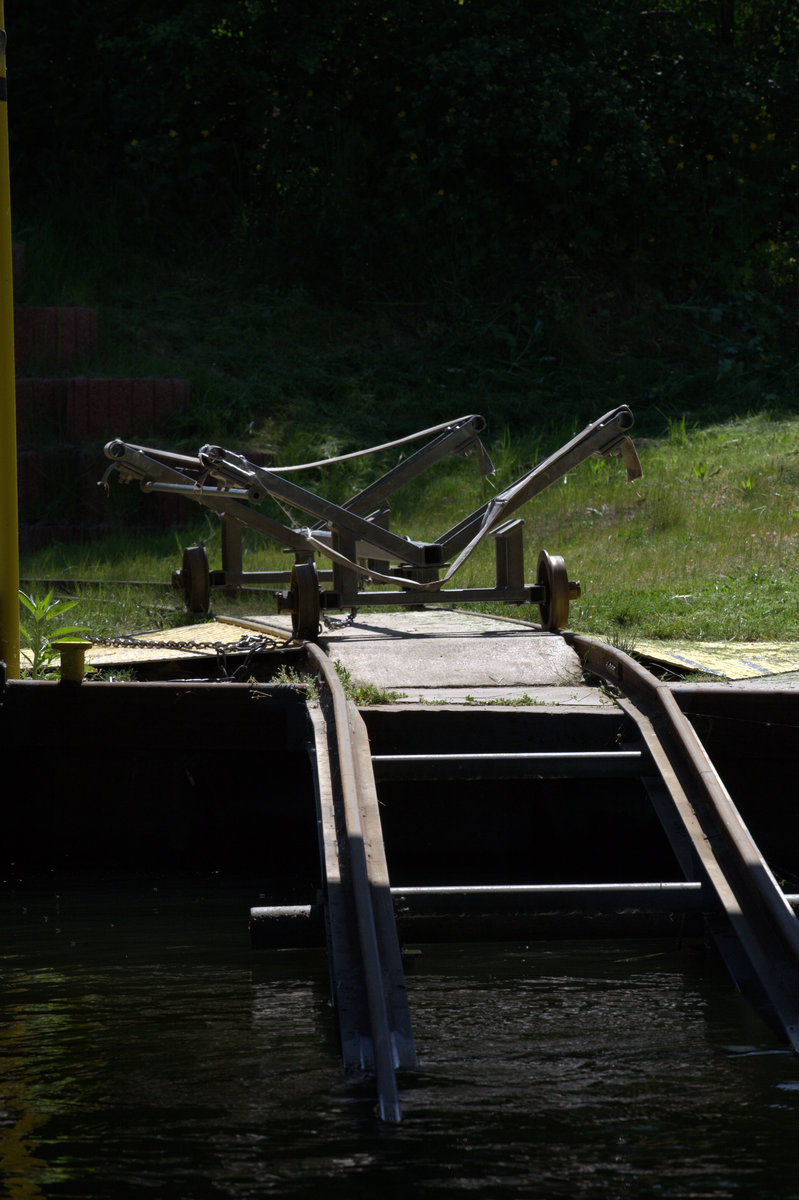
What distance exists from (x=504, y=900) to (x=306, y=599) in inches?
116

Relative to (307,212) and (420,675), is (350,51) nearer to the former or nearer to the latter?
(307,212)

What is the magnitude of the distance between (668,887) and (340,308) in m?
12.7

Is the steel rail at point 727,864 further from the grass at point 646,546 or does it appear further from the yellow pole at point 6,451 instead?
the yellow pole at point 6,451

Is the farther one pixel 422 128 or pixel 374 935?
pixel 422 128

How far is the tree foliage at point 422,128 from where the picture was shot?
54.1 ft

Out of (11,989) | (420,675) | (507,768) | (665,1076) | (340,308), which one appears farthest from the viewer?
(340,308)

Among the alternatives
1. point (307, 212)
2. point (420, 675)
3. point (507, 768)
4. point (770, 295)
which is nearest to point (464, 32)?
point (307, 212)

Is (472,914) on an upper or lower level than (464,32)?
lower

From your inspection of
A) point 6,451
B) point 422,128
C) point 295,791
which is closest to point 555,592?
point 295,791

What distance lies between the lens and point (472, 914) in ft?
16.0

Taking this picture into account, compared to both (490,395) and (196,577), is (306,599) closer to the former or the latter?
(196,577)

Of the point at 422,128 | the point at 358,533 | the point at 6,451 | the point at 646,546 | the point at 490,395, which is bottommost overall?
the point at 646,546

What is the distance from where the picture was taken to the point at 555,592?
7.75m

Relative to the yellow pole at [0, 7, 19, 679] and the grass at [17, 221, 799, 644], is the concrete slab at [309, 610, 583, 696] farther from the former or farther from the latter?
the grass at [17, 221, 799, 644]
